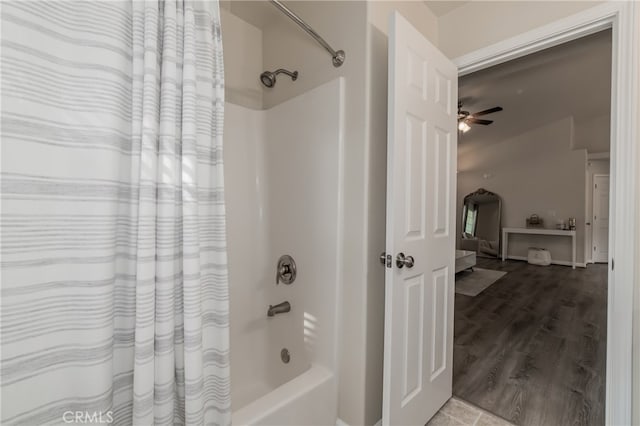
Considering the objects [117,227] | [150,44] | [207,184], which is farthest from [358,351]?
[150,44]

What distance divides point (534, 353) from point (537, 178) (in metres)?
5.40

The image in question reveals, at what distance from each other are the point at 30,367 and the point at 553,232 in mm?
7616

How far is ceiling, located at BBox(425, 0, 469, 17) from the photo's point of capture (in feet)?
5.65

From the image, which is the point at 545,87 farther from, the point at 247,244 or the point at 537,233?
the point at 247,244

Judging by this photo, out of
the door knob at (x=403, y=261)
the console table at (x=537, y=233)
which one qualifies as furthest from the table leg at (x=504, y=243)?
the door knob at (x=403, y=261)

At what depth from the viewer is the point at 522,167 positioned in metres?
6.43

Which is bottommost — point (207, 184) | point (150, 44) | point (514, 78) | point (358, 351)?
point (358, 351)

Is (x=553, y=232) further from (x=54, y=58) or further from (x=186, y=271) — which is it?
(x=54, y=58)

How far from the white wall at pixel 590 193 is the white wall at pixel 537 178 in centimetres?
15

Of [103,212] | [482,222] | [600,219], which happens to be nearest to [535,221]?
[482,222]

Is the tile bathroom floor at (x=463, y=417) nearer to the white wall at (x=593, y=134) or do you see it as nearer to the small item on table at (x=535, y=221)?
the small item on table at (x=535, y=221)

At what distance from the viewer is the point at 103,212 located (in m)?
0.81

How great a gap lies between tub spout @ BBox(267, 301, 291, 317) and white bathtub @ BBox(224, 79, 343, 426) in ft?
0.14

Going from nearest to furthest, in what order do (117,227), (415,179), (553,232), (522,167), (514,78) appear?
(117,227) < (415,179) < (514,78) < (553,232) < (522,167)
